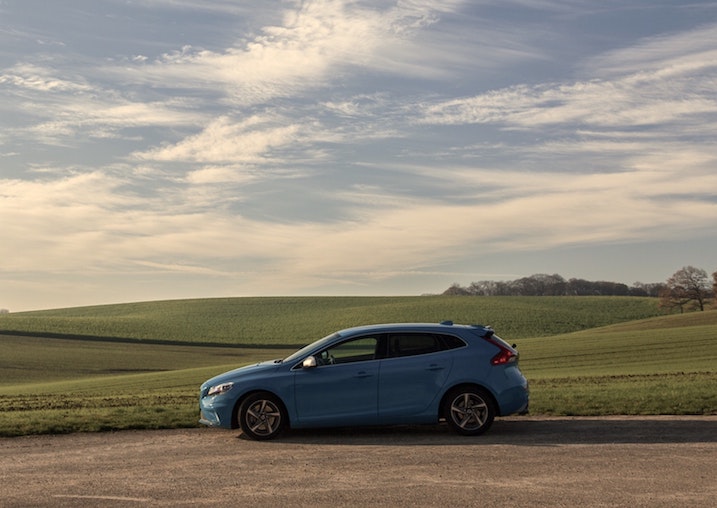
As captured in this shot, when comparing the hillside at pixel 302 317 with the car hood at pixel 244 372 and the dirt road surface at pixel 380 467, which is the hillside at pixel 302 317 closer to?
the dirt road surface at pixel 380 467

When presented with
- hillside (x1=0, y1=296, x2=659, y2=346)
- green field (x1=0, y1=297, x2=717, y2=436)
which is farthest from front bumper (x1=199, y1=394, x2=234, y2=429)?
hillside (x1=0, y1=296, x2=659, y2=346)

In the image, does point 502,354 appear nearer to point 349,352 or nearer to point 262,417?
point 349,352

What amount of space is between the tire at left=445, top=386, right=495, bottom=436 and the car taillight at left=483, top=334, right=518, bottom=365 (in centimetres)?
48

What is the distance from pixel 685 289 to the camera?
9981 centimetres

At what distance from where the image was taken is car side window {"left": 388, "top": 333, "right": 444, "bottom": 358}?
12.6 m

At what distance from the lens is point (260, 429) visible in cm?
1241

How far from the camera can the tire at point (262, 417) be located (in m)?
12.4

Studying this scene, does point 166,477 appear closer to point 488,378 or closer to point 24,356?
point 488,378

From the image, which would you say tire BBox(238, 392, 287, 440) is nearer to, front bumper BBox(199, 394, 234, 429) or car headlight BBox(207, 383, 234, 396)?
front bumper BBox(199, 394, 234, 429)

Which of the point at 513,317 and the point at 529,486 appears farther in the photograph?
the point at 513,317

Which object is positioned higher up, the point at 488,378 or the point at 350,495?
the point at 488,378

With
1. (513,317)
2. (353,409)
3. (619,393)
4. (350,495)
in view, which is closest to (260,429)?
(353,409)

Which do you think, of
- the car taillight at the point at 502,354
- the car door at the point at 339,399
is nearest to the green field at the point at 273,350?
the car taillight at the point at 502,354

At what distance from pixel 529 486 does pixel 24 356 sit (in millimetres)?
61436
